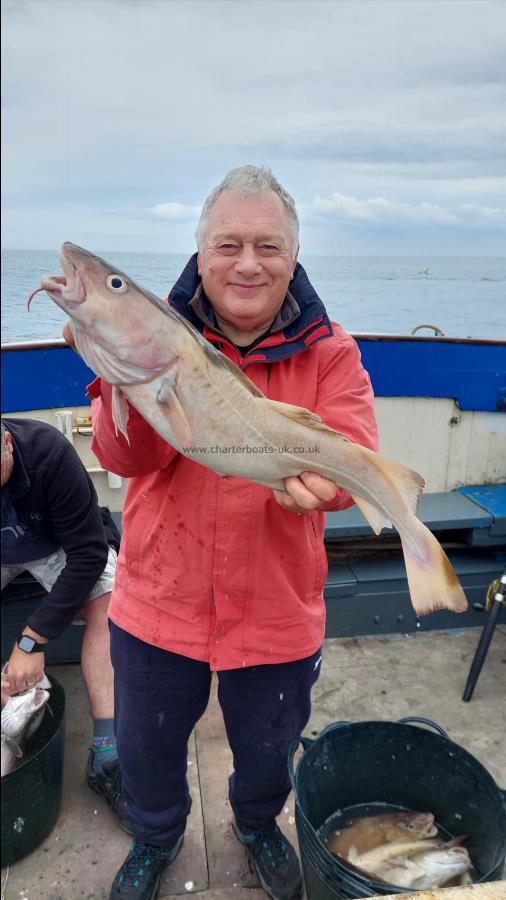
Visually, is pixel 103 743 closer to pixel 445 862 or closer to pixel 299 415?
pixel 445 862

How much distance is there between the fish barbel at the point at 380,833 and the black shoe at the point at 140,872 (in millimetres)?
688

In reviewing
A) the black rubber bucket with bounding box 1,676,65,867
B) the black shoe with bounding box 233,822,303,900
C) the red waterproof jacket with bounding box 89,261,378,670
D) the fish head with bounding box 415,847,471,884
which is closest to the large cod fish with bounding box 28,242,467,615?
the red waterproof jacket with bounding box 89,261,378,670

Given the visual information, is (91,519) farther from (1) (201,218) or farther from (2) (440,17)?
(2) (440,17)

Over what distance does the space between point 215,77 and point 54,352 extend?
1803mm

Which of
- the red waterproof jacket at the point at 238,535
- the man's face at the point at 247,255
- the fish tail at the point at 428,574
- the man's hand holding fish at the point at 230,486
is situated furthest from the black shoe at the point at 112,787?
the man's face at the point at 247,255

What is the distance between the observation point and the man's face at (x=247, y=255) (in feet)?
5.84

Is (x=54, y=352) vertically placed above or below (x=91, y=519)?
above

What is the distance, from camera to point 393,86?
400 cm

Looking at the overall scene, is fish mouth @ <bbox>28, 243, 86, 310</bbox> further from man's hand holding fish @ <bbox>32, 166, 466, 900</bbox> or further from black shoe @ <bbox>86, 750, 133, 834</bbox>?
black shoe @ <bbox>86, 750, 133, 834</bbox>

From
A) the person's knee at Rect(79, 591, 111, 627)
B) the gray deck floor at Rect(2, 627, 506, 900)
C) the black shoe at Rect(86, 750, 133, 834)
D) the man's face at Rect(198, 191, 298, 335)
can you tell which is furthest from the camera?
the person's knee at Rect(79, 591, 111, 627)

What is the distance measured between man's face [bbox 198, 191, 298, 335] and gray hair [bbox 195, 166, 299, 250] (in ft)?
0.06

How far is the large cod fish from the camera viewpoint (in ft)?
4.40

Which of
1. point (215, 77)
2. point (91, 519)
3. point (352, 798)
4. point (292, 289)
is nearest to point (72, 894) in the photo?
point (352, 798)

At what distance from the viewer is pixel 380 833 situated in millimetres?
2633
